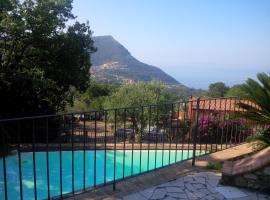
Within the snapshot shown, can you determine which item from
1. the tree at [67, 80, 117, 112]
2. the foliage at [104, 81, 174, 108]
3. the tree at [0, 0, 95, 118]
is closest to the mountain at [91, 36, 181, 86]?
the tree at [67, 80, 117, 112]

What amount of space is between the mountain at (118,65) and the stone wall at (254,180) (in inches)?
2106

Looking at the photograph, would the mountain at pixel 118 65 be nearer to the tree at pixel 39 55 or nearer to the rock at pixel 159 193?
the tree at pixel 39 55

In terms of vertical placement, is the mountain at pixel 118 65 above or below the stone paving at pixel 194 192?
above

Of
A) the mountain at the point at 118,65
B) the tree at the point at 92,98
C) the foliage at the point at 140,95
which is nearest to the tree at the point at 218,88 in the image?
the mountain at the point at 118,65

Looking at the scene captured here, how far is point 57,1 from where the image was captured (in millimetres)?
14273

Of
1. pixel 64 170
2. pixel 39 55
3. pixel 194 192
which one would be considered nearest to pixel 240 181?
pixel 194 192

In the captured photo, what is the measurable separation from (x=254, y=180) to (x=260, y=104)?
4.52ft

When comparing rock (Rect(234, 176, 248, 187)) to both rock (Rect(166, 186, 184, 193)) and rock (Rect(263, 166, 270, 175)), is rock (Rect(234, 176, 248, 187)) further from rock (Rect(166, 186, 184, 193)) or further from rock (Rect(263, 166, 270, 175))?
rock (Rect(166, 186, 184, 193))

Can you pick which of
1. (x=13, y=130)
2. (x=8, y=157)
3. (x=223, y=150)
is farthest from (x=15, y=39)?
(x=223, y=150)

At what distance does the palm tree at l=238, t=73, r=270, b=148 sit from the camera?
499cm

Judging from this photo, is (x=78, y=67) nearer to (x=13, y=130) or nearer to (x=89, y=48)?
(x=89, y=48)

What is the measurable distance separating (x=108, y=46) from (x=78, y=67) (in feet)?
228

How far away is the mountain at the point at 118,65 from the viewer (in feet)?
206

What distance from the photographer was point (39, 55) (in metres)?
14.6
